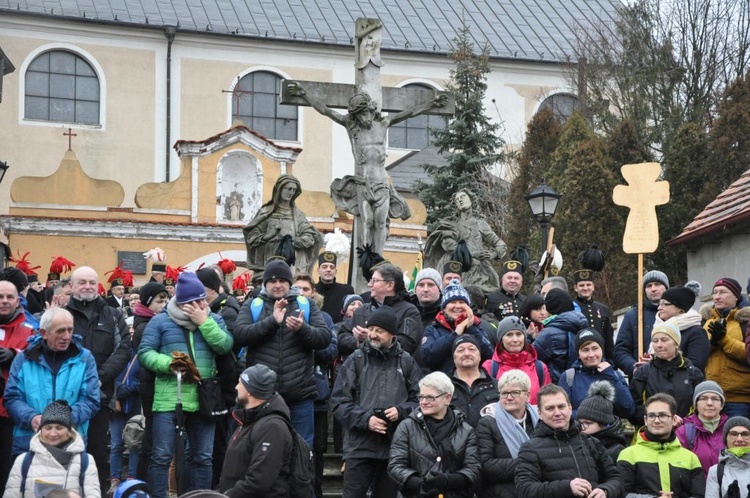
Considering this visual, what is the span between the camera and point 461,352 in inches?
410

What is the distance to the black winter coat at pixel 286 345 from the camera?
1097 cm

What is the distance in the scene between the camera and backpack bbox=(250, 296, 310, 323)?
11.2 metres

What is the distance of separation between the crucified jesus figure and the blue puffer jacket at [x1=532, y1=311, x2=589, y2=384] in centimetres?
566

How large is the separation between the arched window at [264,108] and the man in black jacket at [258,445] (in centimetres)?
3427

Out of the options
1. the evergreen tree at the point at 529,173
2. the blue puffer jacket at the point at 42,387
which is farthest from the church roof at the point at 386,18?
the blue puffer jacket at the point at 42,387

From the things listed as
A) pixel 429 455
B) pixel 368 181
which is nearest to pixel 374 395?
pixel 429 455

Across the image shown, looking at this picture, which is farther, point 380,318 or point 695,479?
point 380,318

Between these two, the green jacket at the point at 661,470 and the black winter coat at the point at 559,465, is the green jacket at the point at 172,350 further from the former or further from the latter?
the green jacket at the point at 661,470

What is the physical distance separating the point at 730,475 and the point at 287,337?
3457 mm

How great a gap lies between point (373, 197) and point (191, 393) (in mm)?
6840

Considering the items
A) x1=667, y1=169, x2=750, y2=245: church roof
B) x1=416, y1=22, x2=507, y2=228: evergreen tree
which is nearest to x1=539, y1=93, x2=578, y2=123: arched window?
x1=416, y1=22, x2=507, y2=228: evergreen tree

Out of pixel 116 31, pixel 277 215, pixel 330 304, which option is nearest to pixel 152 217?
pixel 116 31

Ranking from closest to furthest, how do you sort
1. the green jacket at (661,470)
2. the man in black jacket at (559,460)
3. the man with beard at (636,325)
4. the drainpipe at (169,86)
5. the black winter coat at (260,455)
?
1. the black winter coat at (260,455)
2. the man in black jacket at (559,460)
3. the green jacket at (661,470)
4. the man with beard at (636,325)
5. the drainpipe at (169,86)

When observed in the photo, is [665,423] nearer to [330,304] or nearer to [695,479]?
[695,479]
